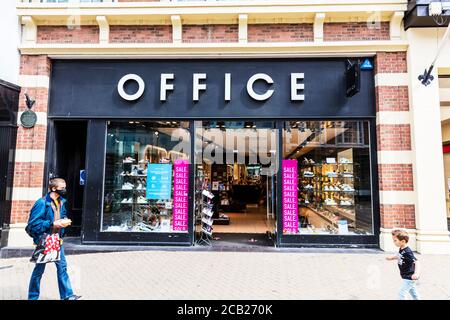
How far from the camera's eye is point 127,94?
7336 millimetres

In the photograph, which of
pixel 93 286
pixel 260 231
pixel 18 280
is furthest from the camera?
pixel 260 231

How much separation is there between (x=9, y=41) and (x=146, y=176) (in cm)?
483

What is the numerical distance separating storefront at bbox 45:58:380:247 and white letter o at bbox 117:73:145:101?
27 millimetres

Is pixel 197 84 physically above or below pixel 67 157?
above

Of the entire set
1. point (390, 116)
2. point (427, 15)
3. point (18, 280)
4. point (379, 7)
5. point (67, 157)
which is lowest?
point (18, 280)

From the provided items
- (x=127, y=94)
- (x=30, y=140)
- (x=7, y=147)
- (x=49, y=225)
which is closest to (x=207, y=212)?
(x=127, y=94)

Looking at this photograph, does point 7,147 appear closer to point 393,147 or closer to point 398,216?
point 393,147

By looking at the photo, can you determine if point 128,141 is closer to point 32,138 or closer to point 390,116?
point 32,138

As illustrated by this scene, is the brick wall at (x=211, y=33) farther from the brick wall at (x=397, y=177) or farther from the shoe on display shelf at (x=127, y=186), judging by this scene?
the brick wall at (x=397, y=177)

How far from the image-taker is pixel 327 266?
5680 mm

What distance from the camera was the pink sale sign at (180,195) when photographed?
7.26 metres

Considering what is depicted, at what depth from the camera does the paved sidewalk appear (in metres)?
4.43
